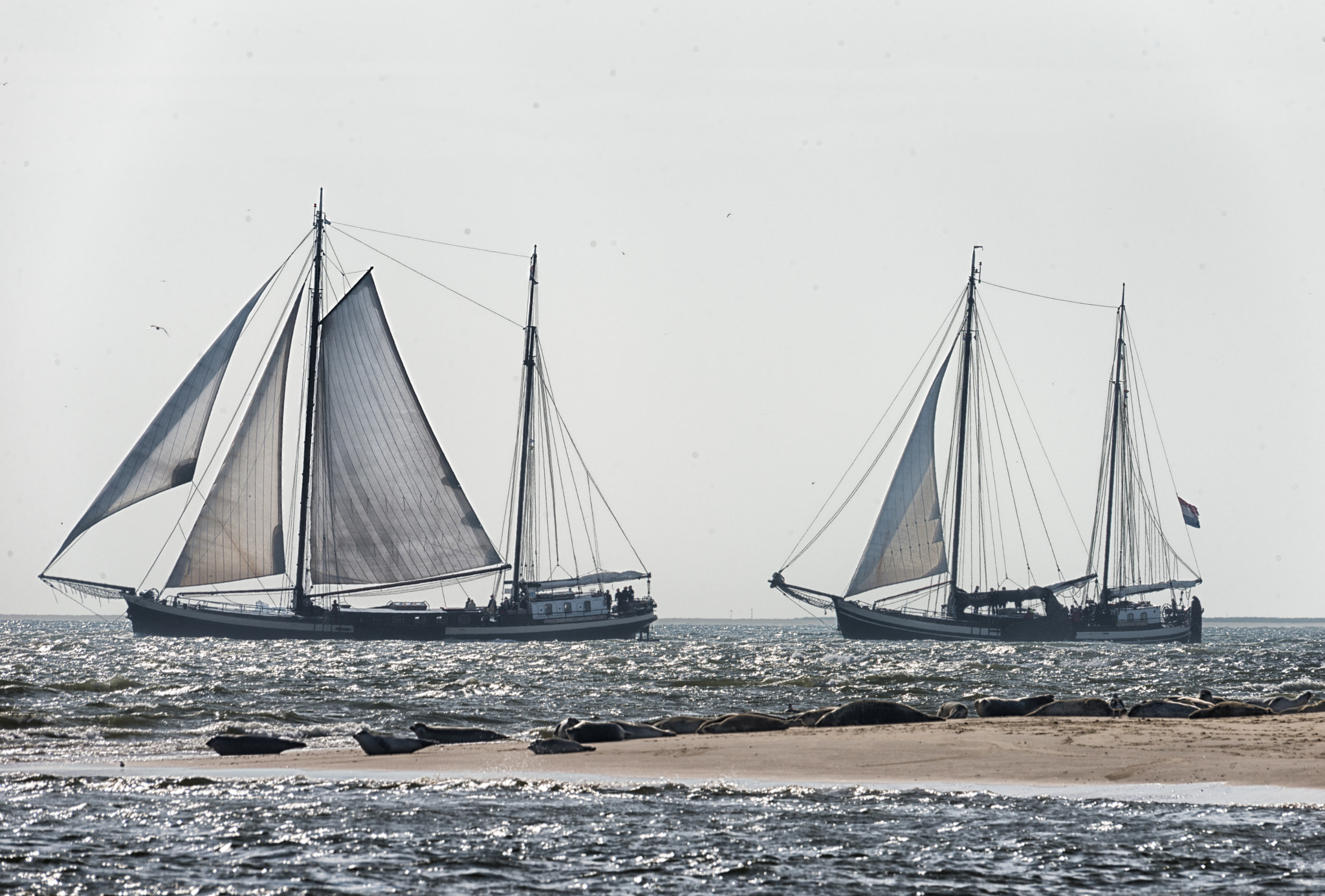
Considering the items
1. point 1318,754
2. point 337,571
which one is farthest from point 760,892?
point 337,571

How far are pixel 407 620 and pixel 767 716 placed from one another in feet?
214

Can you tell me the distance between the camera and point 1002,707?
81.6 ft

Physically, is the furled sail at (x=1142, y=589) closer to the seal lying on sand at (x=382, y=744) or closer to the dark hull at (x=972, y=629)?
the dark hull at (x=972, y=629)

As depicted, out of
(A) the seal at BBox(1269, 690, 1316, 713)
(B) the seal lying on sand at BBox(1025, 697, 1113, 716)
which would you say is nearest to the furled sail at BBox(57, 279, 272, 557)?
(B) the seal lying on sand at BBox(1025, 697, 1113, 716)

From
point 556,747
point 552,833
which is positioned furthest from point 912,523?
point 552,833

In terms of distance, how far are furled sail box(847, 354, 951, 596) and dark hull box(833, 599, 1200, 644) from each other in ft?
21.3

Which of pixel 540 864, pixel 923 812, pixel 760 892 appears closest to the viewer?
pixel 760 892

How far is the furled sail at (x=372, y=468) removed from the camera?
241ft

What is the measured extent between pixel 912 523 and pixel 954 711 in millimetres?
61352

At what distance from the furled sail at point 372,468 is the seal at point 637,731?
5330 centimetres

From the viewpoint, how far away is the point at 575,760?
18531 millimetres

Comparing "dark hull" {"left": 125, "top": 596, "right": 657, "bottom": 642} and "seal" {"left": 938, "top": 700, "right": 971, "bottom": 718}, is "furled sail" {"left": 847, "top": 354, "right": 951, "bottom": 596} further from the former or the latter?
"seal" {"left": 938, "top": 700, "right": 971, "bottom": 718}

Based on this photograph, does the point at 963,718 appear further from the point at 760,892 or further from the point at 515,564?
the point at 515,564

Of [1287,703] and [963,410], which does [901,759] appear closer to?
[1287,703]
